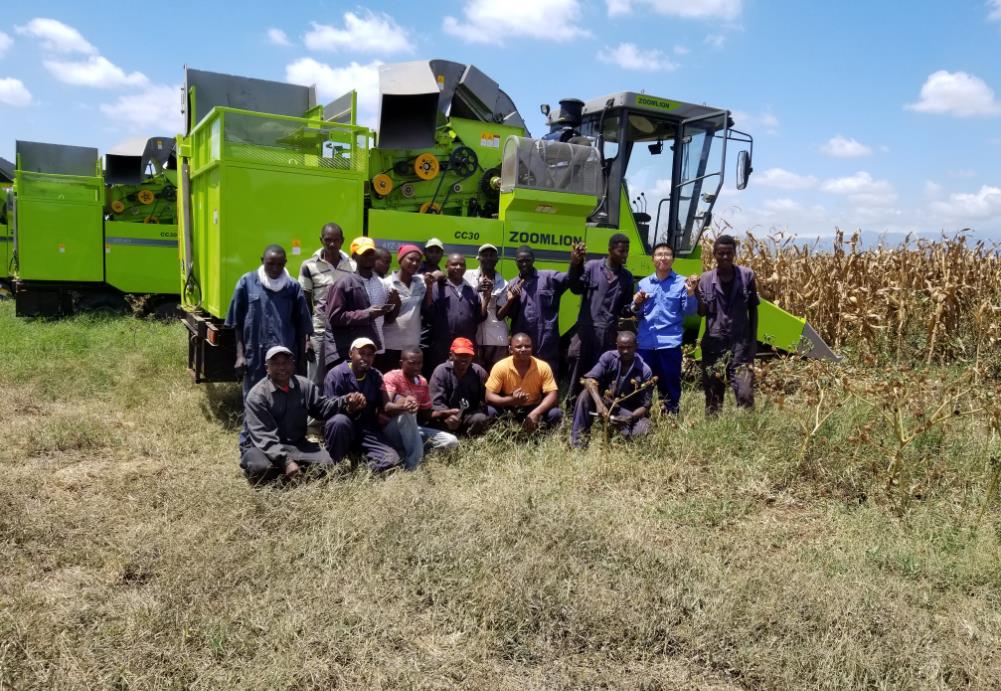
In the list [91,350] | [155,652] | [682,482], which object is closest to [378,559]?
[155,652]

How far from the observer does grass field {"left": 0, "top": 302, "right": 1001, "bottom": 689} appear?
2.94m

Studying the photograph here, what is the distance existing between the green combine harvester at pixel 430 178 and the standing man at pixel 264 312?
0.48 metres

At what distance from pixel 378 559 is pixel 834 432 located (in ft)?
11.2

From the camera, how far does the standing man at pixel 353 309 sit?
17.9 feet

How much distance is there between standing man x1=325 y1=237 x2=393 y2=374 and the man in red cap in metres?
0.54

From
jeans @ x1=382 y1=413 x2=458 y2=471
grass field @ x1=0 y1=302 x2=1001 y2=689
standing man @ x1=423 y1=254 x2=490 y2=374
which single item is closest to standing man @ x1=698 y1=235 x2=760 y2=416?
grass field @ x1=0 y1=302 x2=1001 y2=689

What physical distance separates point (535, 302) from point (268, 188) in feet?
7.44

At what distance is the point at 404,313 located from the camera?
5867 mm

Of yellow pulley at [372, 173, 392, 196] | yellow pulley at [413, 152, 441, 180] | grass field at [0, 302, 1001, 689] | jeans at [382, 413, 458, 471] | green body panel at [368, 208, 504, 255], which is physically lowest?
grass field at [0, 302, 1001, 689]

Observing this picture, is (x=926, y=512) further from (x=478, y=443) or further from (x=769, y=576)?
(x=478, y=443)

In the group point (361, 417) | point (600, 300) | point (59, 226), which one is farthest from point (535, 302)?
point (59, 226)

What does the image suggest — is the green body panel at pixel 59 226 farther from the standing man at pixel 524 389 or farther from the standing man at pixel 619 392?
the standing man at pixel 619 392

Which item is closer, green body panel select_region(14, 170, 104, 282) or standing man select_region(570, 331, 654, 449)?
standing man select_region(570, 331, 654, 449)

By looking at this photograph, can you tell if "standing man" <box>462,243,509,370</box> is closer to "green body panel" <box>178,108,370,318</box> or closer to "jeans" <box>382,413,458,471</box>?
"green body panel" <box>178,108,370,318</box>
